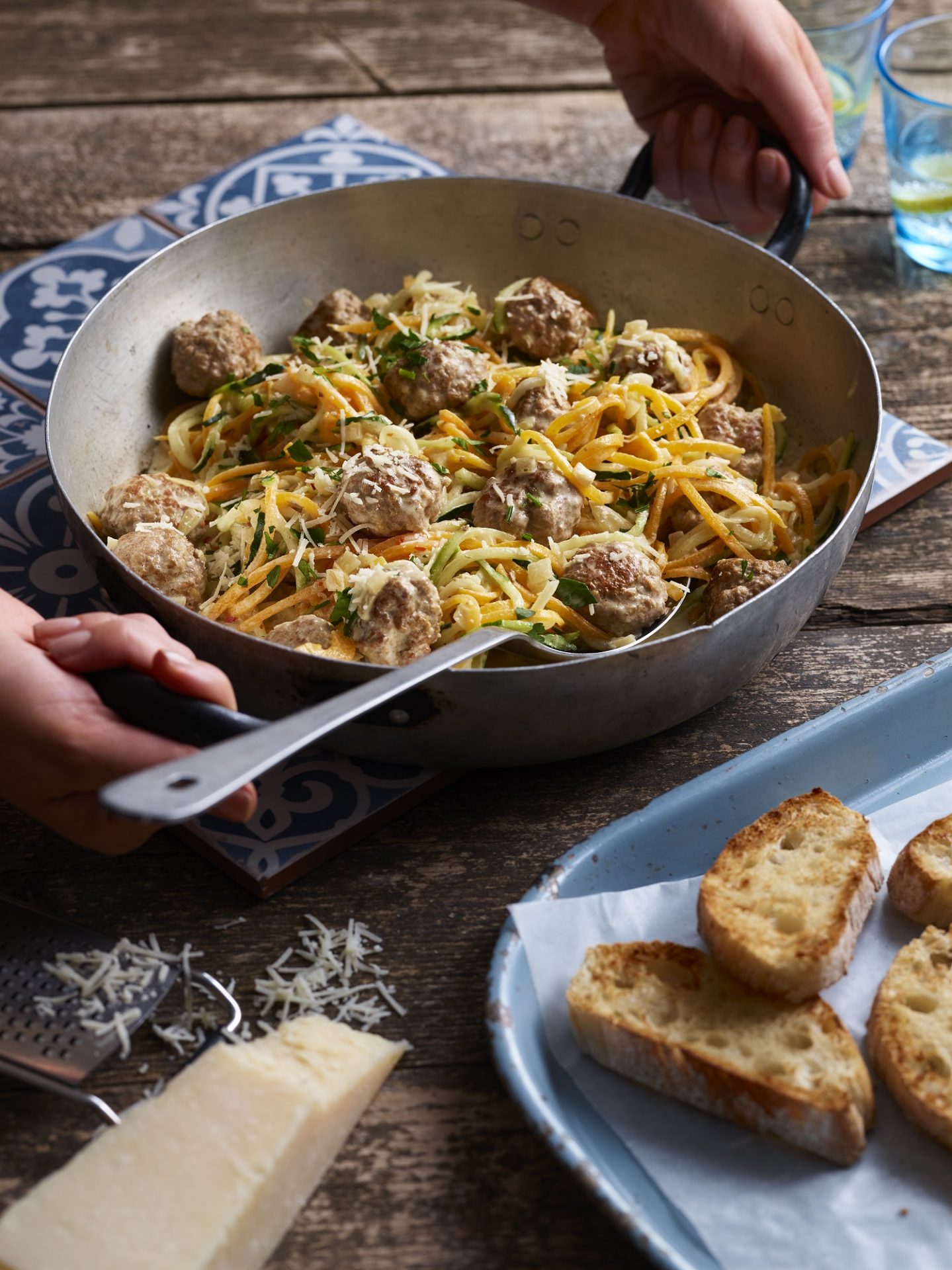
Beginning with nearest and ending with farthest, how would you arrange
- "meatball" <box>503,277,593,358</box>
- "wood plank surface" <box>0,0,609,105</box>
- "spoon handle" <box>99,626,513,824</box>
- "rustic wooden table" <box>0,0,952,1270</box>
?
"spoon handle" <box>99,626,513,824</box> < "rustic wooden table" <box>0,0,952,1270</box> < "meatball" <box>503,277,593,358</box> < "wood plank surface" <box>0,0,609,105</box>

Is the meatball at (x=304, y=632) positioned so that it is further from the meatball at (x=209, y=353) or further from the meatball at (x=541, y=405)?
the meatball at (x=209, y=353)

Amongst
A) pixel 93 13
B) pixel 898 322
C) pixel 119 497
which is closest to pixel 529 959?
pixel 119 497

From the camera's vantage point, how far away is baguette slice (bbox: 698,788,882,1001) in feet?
6.11

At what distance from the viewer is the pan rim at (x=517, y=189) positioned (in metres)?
2.03

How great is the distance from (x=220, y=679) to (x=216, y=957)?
49 cm

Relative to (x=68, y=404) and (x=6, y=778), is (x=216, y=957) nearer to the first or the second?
(x=6, y=778)

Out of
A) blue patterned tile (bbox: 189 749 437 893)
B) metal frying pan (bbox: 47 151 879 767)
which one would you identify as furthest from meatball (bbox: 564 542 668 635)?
blue patterned tile (bbox: 189 749 437 893)

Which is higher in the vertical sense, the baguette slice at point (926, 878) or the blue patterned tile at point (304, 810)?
the baguette slice at point (926, 878)

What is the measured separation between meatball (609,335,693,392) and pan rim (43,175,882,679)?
353mm

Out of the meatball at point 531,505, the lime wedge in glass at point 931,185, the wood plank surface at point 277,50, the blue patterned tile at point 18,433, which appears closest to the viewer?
the meatball at point 531,505

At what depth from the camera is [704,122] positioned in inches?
141

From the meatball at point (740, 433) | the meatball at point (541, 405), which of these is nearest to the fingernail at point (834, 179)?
the meatball at point (740, 433)

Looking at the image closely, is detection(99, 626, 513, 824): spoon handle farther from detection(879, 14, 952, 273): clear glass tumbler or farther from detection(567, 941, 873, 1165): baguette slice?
detection(879, 14, 952, 273): clear glass tumbler

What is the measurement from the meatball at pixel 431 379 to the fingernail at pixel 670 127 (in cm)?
127
